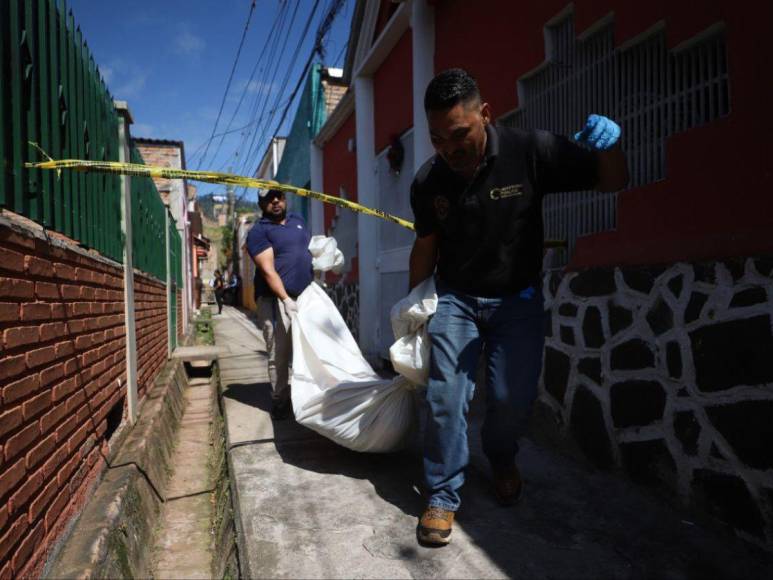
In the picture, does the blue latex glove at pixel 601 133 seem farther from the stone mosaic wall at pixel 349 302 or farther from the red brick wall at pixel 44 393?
the stone mosaic wall at pixel 349 302

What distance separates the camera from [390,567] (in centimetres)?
196

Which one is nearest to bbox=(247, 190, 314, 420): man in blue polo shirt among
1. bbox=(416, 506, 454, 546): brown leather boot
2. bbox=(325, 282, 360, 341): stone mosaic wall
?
bbox=(416, 506, 454, 546): brown leather boot

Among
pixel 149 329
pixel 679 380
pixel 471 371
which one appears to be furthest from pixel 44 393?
pixel 149 329

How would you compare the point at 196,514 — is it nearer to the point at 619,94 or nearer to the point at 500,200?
the point at 500,200

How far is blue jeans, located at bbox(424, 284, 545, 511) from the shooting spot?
2.22 meters

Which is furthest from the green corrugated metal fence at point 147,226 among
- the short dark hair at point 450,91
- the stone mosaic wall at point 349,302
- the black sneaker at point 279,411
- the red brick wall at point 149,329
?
the short dark hair at point 450,91

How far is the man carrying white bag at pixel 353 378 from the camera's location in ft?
7.95

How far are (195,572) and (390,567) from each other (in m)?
1.31

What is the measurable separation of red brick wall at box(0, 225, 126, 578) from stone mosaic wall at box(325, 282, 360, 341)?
4830 millimetres

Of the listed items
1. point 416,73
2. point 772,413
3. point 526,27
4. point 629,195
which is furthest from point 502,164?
point 416,73

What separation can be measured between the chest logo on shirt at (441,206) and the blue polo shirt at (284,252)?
195 cm

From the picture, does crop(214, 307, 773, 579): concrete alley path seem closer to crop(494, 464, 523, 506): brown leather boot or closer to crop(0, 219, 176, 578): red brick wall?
crop(494, 464, 523, 506): brown leather boot

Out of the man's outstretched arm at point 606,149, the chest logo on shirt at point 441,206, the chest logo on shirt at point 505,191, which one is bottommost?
the chest logo on shirt at point 441,206

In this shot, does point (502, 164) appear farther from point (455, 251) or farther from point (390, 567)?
point (390, 567)
